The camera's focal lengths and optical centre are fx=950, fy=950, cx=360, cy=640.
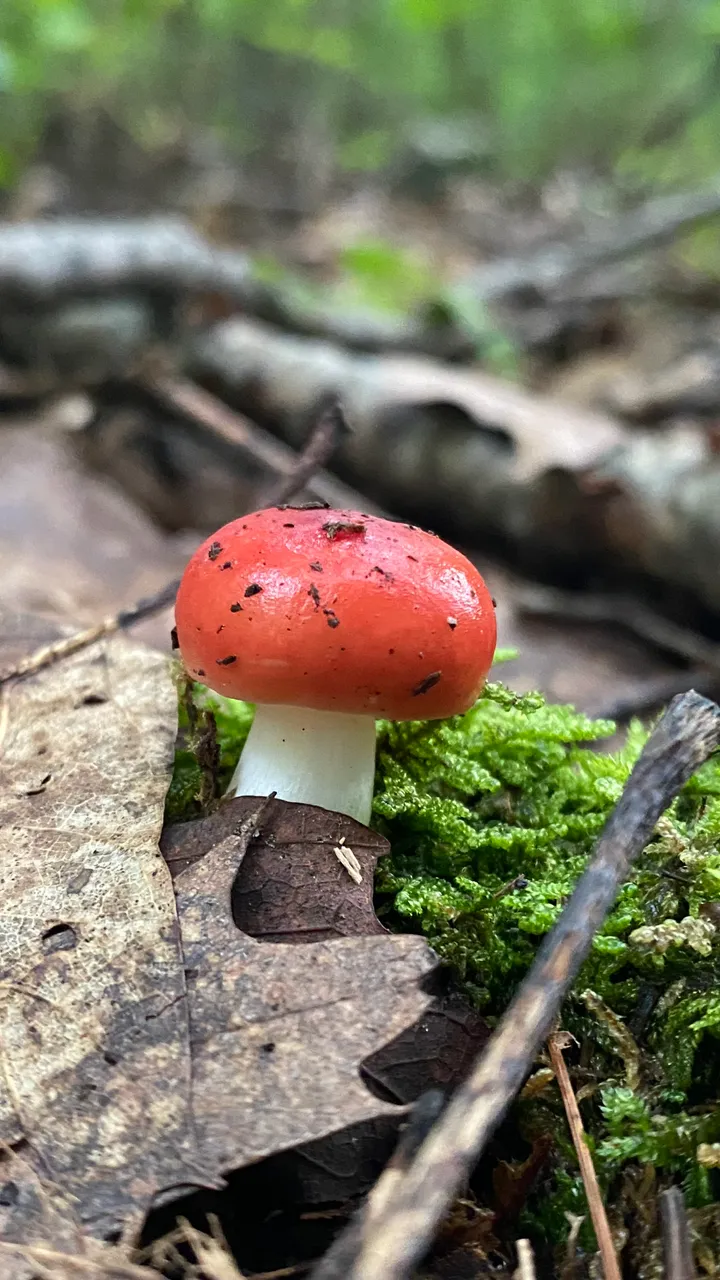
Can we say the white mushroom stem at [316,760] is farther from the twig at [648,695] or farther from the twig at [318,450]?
the twig at [648,695]

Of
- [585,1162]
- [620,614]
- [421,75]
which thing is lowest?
[620,614]

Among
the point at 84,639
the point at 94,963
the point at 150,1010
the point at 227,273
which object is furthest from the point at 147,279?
the point at 150,1010

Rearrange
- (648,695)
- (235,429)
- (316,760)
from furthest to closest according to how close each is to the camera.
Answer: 1. (235,429)
2. (648,695)
3. (316,760)

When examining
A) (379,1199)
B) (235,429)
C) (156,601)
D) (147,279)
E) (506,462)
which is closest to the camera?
(379,1199)

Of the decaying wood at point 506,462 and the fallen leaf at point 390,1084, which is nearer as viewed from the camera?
the fallen leaf at point 390,1084

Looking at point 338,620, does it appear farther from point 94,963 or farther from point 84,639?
point 84,639

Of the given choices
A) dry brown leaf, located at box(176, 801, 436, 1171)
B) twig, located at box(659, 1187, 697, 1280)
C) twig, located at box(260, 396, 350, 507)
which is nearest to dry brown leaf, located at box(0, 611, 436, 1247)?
dry brown leaf, located at box(176, 801, 436, 1171)

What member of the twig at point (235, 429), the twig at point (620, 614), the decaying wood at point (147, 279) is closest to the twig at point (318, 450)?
the twig at point (235, 429)
